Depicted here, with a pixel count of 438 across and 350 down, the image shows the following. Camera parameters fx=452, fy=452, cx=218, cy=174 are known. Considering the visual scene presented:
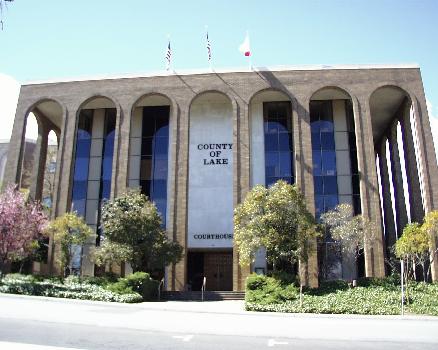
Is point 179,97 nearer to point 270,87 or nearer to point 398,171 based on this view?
point 270,87

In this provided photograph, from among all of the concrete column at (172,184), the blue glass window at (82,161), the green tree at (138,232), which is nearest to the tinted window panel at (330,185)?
the concrete column at (172,184)

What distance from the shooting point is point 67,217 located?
96.1ft

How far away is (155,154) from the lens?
35281 millimetres

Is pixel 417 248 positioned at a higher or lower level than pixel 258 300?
higher

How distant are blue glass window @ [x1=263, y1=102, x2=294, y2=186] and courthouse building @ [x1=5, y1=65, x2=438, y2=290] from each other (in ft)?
0.26

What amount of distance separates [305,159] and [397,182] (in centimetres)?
1148

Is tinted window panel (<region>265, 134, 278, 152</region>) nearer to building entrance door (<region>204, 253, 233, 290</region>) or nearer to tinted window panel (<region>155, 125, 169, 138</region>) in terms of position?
tinted window panel (<region>155, 125, 169, 138</region>)

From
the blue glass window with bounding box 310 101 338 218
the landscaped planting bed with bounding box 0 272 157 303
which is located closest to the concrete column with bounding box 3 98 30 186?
the landscaped planting bed with bounding box 0 272 157 303

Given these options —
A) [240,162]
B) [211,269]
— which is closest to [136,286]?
[211,269]

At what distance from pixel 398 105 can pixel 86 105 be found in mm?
Answer: 25143

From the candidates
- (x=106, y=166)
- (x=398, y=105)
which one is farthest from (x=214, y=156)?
(x=398, y=105)

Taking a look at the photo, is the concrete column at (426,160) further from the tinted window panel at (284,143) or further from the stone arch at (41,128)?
the stone arch at (41,128)

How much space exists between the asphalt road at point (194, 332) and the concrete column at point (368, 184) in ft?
42.4

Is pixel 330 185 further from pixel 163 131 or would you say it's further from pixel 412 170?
pixel 163 131
